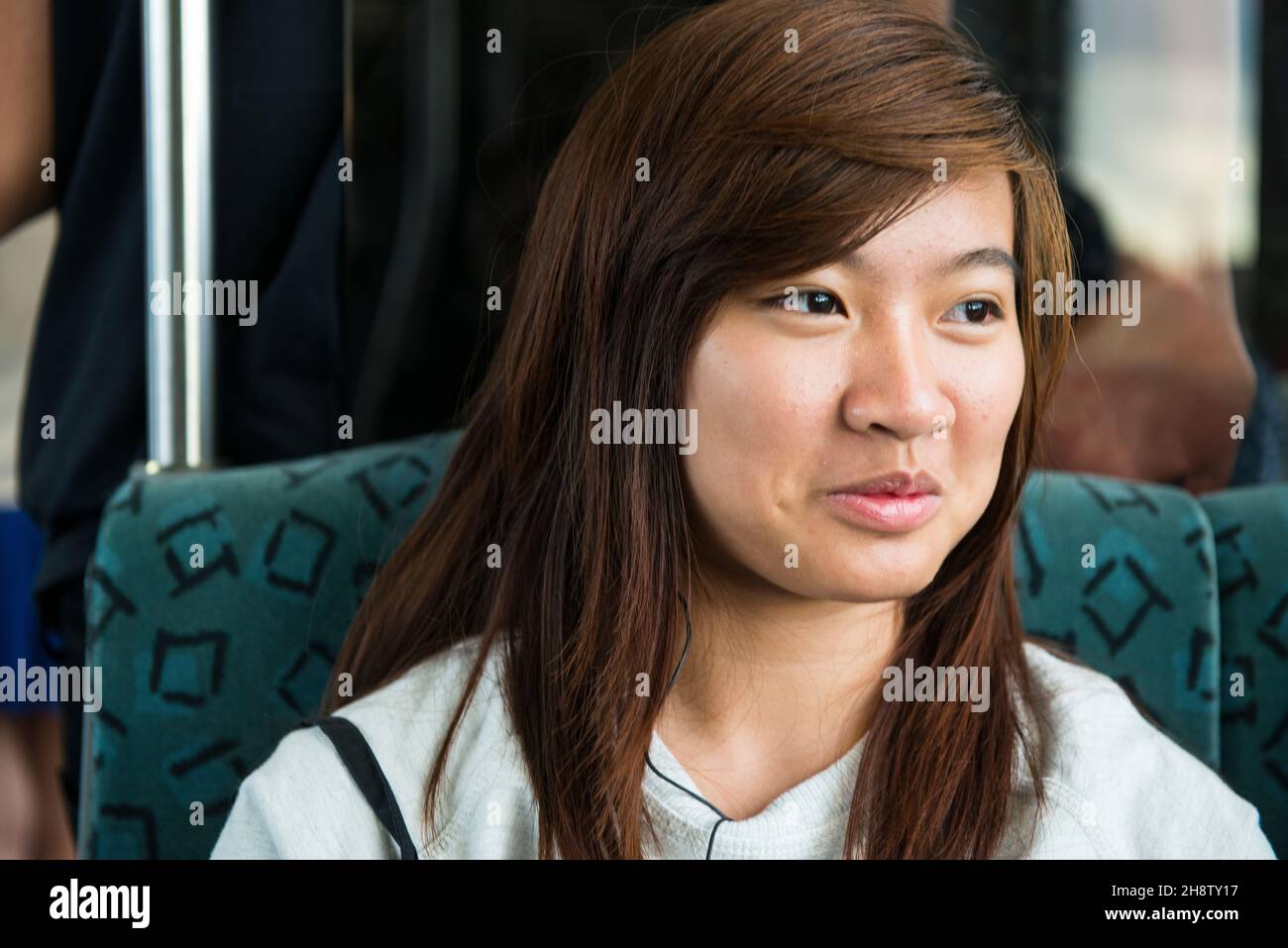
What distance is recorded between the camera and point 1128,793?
91 cm

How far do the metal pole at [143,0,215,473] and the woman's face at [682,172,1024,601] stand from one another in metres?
0.54

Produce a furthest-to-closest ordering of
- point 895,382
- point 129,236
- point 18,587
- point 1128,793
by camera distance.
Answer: point 18,587, point 129,236, point 1128,793, point 895,382

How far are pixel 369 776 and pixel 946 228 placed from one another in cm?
→ 49

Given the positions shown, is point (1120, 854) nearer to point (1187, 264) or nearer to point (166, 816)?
point (166, 816)

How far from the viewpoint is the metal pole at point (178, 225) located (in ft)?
3.82

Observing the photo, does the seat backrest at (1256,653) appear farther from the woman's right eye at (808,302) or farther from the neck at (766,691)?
the woman's right eye at (808,302)

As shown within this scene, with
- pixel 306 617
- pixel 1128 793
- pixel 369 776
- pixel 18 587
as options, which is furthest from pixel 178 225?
pixel 18 587

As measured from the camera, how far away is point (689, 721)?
3.08 ft

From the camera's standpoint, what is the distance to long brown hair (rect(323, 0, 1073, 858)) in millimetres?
825

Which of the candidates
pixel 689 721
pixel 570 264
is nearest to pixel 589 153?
pixel 570 264

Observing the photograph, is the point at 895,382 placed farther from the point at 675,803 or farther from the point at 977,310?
the point at 675,803

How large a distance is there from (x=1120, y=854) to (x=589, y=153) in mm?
564

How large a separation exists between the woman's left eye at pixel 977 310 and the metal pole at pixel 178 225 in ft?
2.18

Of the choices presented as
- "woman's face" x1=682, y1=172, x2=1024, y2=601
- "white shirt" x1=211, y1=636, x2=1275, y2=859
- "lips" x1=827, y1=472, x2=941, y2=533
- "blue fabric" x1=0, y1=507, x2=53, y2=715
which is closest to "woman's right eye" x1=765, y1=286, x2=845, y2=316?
"woman's face" x1=682, y1=172, x2=1024, y2=601
